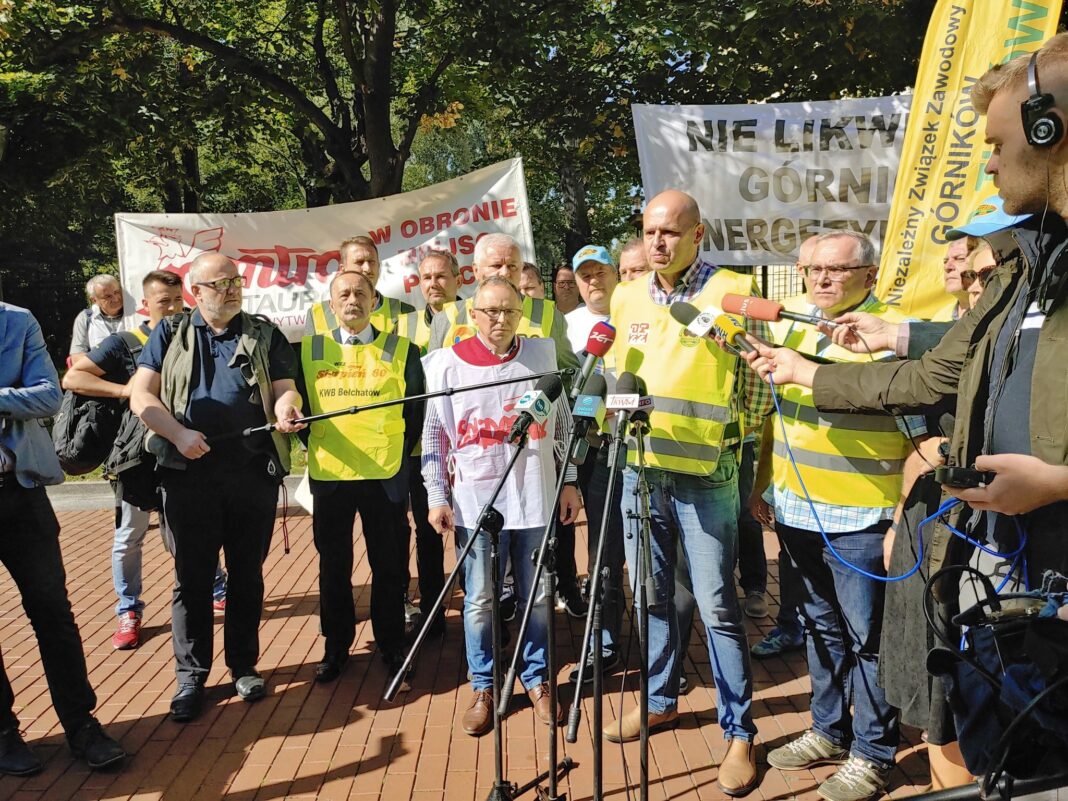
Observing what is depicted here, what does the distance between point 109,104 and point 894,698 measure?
11921 mm

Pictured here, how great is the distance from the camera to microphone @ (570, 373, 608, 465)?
254 cm

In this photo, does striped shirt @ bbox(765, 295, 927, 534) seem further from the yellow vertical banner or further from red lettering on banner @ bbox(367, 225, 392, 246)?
red lettering on banner @ bbox(367, 225, 392, 246)

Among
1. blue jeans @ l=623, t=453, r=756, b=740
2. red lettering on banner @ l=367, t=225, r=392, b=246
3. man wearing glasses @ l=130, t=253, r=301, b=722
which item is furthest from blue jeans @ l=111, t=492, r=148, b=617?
red lettering on banner @ l=367, t=225, r=392, b=246

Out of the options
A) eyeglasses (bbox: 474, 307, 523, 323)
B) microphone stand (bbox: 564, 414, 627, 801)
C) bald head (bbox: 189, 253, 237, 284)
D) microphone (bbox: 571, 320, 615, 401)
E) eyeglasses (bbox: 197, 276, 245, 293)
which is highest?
bald head (bbox: 189, 253, 237, 284)

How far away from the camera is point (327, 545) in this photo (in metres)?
4.23

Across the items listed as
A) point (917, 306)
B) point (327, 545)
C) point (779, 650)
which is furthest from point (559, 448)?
point (917, 306)

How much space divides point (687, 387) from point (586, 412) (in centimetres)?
90

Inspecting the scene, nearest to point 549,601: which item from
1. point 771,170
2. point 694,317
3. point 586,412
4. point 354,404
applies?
point 586,412

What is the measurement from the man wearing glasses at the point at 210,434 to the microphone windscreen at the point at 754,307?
81.7 inches

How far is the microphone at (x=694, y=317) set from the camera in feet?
9.31

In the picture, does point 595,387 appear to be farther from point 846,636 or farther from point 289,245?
point 289,245

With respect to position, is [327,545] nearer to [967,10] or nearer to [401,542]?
[401,542]

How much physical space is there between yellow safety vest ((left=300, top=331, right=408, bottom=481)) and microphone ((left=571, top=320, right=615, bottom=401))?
166 cm

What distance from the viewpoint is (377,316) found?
5.38 m
